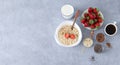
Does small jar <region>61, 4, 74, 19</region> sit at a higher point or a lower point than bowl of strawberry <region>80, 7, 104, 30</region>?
higher

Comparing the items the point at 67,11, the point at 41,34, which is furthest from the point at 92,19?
the point at 41,34

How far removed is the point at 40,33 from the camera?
1.54m

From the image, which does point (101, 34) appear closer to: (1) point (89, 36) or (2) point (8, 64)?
(1) point (89, 36)

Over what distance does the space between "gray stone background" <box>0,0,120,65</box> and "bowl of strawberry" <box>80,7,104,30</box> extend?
4 centimetres

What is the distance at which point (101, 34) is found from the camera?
4.98 feet

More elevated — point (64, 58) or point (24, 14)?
point (24, 14)

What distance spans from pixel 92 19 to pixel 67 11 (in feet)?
0.41

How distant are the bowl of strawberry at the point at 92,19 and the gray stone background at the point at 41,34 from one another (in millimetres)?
41

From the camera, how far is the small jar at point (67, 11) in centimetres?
151

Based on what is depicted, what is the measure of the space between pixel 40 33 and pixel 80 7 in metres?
0.23

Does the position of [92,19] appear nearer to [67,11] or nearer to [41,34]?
[67,11]

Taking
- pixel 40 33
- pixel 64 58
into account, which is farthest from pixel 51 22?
pixel 64 58

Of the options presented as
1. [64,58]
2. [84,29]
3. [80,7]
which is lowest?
[64,58]

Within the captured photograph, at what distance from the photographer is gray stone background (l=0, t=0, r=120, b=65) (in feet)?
4.97
